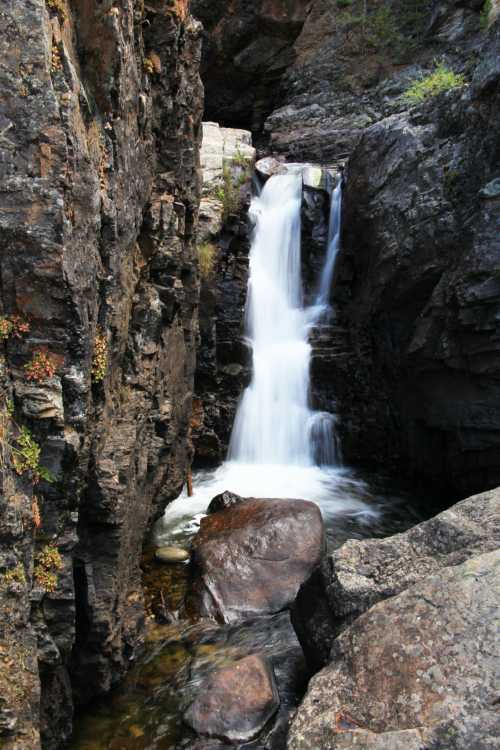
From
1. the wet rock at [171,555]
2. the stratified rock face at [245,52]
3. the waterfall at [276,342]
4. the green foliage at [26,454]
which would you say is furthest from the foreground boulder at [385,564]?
the stratified rock face at [245,52]

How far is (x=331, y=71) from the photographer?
22.6 meters

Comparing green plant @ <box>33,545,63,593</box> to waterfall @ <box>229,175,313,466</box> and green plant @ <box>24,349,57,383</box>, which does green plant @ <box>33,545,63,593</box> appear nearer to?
green plant @ <box>24,349,57,383</box>

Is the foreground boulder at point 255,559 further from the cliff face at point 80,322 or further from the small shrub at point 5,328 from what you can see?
the small shrub at point 5,328

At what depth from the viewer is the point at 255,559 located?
23.9 ft

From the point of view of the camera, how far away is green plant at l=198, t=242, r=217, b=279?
11531 mm

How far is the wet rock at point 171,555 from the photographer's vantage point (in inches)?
305

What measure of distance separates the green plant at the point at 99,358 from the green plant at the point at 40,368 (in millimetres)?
738

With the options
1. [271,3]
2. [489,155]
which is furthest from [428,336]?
[271,3]

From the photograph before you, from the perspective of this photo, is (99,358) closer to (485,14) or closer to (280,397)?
(280,397)

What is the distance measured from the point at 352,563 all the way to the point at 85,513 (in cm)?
230

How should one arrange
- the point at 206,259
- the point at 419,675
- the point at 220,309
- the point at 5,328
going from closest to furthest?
the point at 419,675 → the point at 5,328 → the point at 206,259 → the point at 220,309

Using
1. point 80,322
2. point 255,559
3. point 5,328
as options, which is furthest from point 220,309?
point 5,328

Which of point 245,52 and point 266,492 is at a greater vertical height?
point 245,52

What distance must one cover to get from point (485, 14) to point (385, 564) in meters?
18.9
